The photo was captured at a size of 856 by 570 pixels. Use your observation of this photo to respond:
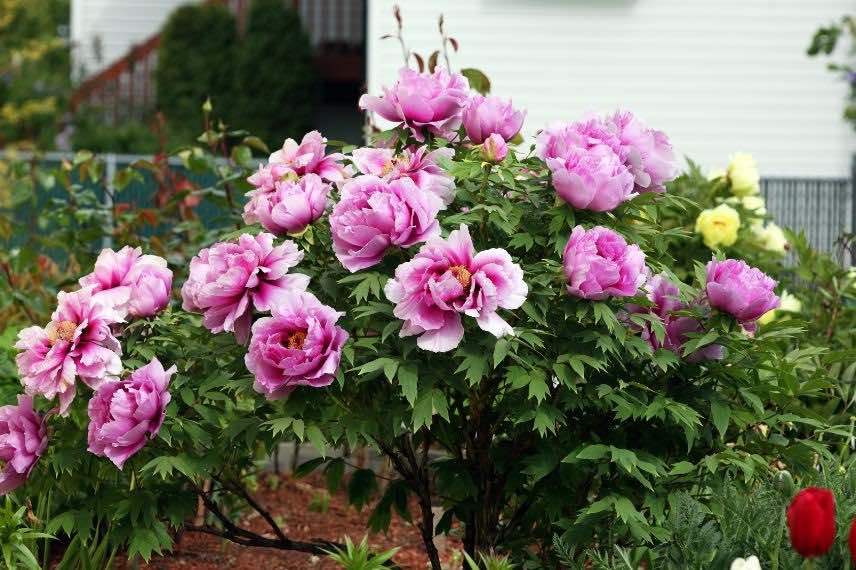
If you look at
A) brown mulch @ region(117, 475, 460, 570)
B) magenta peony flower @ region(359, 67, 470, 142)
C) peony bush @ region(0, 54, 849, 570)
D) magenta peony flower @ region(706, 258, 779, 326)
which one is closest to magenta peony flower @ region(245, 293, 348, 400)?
peony bush @ region(0, 54, 849, 570)

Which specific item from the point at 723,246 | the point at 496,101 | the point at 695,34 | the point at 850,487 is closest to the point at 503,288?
the point at 496,101

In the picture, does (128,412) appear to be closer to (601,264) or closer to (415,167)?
(415,167)

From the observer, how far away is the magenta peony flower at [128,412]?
268cm

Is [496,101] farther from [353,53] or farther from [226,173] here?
[353,53]

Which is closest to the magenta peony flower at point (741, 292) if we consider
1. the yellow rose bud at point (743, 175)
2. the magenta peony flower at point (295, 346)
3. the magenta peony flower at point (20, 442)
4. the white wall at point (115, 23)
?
the magenta peony flower at point (295, 346)

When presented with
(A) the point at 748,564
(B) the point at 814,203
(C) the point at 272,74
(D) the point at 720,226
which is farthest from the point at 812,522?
(C) the point at 272,74

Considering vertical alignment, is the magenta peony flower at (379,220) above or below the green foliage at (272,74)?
above

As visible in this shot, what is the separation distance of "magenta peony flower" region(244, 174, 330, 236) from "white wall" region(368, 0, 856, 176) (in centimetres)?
850

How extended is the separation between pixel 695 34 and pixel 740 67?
20.3 inches

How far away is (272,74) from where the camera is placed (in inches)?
618

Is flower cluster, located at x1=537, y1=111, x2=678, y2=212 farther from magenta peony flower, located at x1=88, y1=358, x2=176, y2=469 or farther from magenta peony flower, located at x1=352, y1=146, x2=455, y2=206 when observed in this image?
magenta peony flower, located at x1=88, y1=358, x2=176, y2=469

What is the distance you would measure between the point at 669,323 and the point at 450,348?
630mm

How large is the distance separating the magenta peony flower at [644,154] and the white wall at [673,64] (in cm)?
838

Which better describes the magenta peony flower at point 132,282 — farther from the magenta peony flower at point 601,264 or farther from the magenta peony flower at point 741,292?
the magenta peony flower at point 741,292
